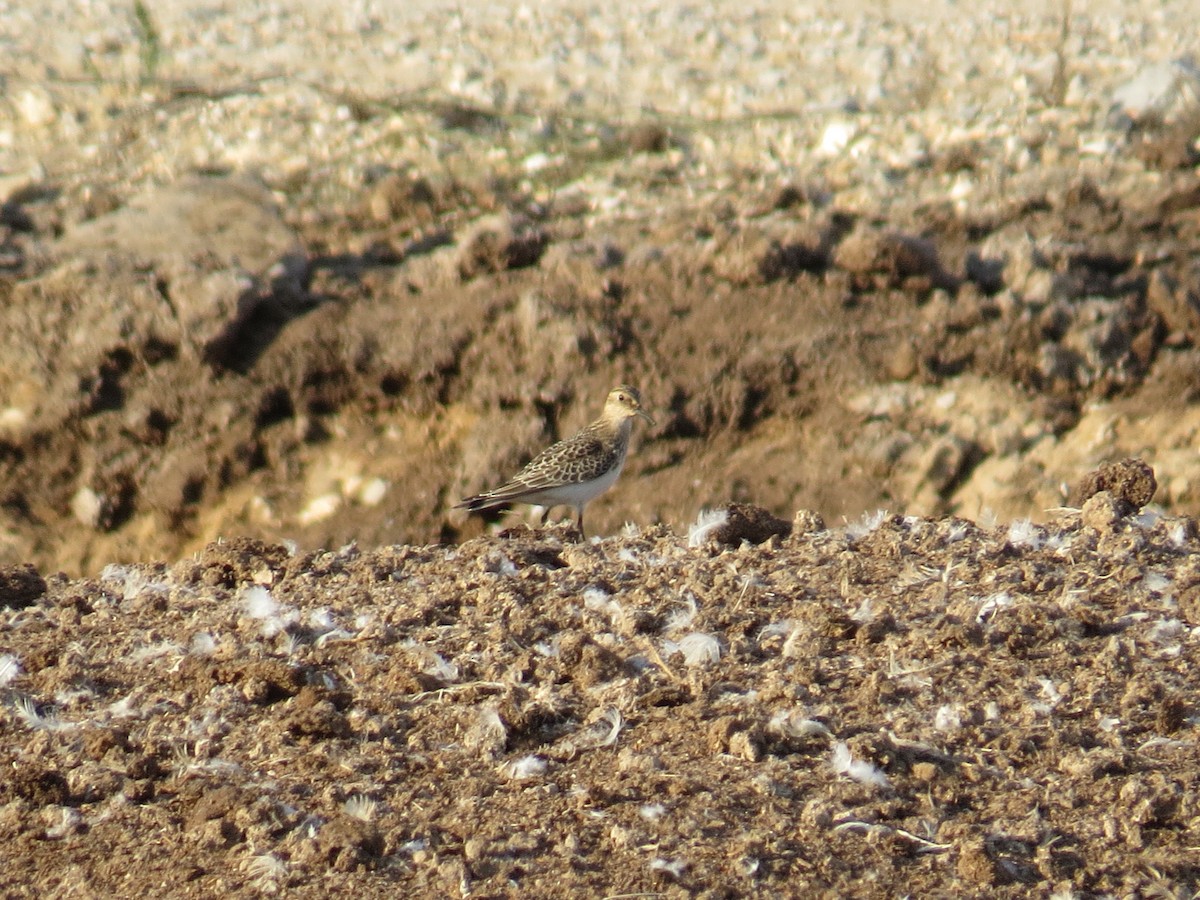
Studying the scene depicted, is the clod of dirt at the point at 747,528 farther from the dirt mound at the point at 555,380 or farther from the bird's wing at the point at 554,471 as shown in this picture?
the dirt mound at the point at 555,380

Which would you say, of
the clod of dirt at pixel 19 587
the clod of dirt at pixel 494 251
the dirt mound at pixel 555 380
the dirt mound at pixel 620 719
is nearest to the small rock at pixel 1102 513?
the dirt mound at pixel 620 719

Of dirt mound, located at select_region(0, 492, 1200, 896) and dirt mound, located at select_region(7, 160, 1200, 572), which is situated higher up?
dirt mound, located at select_region(0, 492, 1200, 896)

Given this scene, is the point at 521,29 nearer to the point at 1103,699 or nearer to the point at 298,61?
the point at 298,61

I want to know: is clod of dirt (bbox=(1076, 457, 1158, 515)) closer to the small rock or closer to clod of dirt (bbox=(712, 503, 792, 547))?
the small rock

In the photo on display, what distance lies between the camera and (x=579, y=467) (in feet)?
23.2

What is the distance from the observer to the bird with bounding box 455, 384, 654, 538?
23.0ft

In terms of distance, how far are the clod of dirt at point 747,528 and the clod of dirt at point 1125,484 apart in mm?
1039

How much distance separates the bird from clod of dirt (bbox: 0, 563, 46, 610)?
85.0 inches

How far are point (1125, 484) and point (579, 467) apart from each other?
101 inches

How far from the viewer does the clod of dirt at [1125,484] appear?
5.26 m

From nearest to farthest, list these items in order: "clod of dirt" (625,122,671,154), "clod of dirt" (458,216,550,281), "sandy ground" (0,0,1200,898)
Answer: "sandy ground" (0,0,1200,898) → "clod of dirt" (458,216,550,281) → "clod of dirt" (625,122,671,154)

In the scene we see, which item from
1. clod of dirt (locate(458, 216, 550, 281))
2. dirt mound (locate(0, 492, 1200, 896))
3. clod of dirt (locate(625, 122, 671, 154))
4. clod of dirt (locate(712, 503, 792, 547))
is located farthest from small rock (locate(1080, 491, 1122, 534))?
clod of dirt (locate(625, 122, 671, 154))

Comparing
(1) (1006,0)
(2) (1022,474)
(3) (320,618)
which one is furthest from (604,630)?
(1) (1006,0)

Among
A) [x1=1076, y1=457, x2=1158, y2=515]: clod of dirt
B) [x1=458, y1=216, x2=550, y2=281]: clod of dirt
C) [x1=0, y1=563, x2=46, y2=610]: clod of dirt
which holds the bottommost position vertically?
[x1=1076, y1=457, x2=1158, y2=515]: clod of dirt
